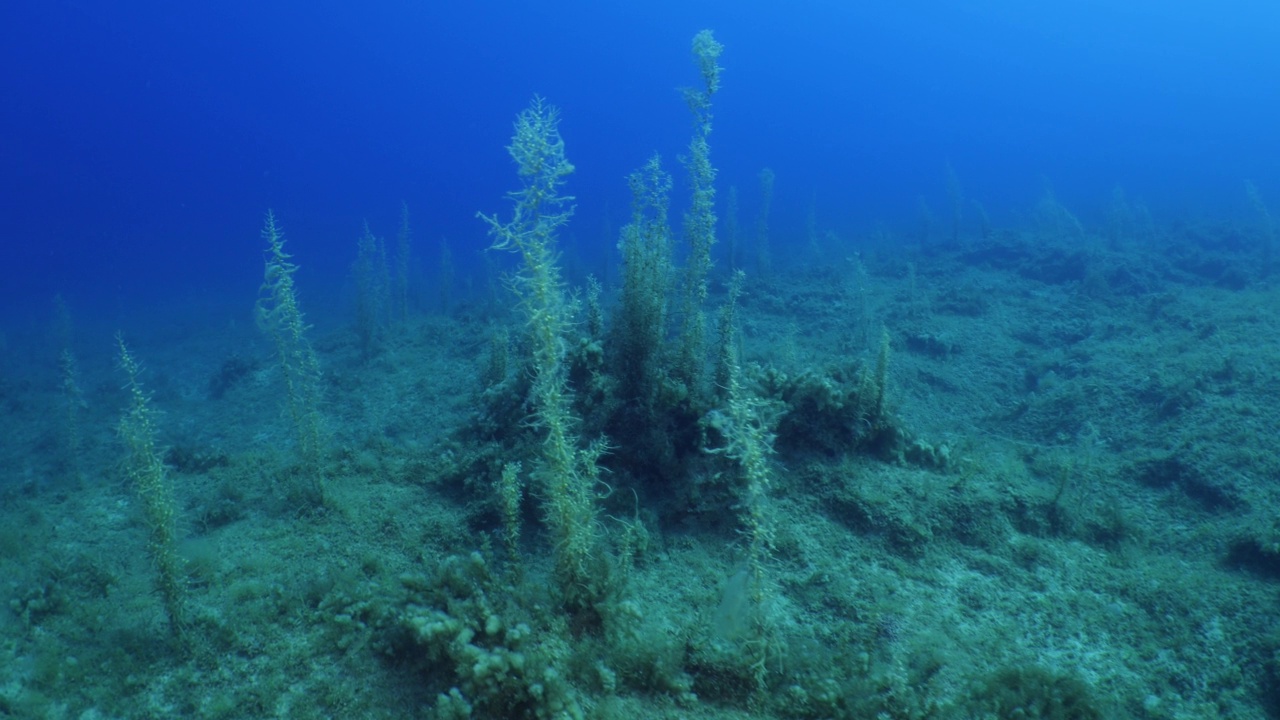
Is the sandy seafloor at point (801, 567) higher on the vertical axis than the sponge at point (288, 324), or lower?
lower

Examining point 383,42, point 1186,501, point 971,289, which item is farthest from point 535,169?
point 383,42

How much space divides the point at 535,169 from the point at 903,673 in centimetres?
439

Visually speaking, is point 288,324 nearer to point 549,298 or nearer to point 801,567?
point 549,298

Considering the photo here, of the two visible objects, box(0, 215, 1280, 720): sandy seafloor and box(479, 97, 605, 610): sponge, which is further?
box(479, 97, 605, 610): sponge

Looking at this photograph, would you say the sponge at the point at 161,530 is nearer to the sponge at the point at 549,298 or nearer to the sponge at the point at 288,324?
the sponge at the point at 288,324

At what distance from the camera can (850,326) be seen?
45.9 ft

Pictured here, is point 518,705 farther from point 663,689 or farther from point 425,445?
point 425,445

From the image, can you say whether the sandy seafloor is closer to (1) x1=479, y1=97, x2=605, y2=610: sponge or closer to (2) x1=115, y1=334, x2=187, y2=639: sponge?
(2) x1=115, y1=334, x2=187, y2=639: sponge

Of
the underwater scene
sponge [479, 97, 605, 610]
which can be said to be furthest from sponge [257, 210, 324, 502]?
sponge [479, 97, 605, 610]

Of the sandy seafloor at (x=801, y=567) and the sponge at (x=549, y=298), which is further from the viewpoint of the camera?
the sponge at (x=549, y=298)

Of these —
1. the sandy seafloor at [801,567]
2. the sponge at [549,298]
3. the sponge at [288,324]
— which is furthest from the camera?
the sponge at [288,324]


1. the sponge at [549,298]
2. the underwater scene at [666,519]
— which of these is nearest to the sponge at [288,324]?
the underwater scene at [666,519]

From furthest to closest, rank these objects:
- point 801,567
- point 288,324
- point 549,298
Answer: point 288,324 → point 801,567 → point 549,298

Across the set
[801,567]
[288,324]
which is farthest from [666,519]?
[288,324]
